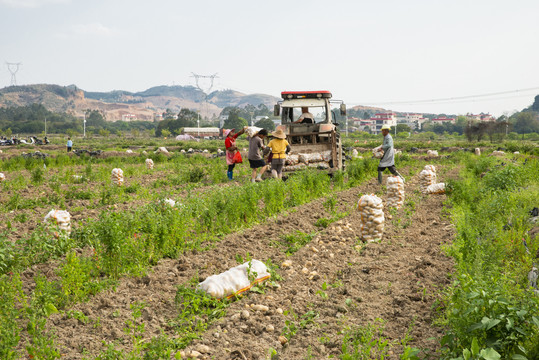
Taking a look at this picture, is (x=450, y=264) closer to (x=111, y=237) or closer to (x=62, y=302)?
(x=111, y=237)

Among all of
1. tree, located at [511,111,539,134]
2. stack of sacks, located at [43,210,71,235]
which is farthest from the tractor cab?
tree, located at [511,111,539,134]

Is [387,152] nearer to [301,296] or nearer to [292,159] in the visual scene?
[292,159]

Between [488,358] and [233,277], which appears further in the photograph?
[233,277]

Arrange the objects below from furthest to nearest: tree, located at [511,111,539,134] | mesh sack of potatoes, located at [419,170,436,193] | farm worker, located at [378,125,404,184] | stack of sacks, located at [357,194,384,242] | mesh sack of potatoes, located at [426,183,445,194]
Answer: tree, located at [511,111,539,134], farm worker, located at [378,125,404,184], mesh sack of potatoes, located at [419,170,436,193], mesh sack of potatoes, located at [426,183,445,194], stack of sacks, located at [357,194,384,242]

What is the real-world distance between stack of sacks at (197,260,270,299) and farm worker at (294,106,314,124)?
30.6 feet

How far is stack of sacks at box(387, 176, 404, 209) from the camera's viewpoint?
29.2 ft

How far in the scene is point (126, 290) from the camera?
478 centimetres

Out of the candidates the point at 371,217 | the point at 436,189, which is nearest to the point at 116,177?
the point at 371,217

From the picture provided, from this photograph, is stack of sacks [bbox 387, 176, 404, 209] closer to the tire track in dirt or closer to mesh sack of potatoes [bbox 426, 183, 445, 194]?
the tire track in dirt

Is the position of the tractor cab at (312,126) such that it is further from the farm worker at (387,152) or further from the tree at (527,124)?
the tree at (527,124)

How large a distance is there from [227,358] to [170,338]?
0.57m

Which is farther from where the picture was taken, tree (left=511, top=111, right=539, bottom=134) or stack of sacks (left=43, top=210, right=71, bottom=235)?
tree (left=511, top=111, right=539, bottom=134)

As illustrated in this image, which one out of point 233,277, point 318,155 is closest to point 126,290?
point 233,277

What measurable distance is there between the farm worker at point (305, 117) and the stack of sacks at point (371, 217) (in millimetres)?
7524
